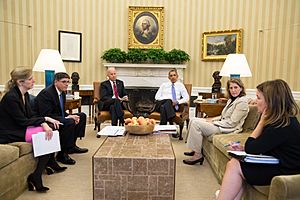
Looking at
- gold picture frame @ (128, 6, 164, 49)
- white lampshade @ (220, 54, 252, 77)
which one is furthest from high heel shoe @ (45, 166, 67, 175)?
gold picture frame @ (128, 6, 164, 49)

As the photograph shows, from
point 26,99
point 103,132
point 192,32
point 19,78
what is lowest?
point 103,132

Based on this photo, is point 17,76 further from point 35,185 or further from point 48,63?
point 48,63

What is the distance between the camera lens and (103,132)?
3166mm

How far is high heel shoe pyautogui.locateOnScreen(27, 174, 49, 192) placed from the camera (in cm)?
275

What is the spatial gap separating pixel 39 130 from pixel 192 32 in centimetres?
490

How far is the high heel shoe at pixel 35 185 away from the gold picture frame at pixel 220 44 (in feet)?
16.5

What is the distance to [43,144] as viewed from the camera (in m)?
2.82

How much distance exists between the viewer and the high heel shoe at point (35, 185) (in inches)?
108

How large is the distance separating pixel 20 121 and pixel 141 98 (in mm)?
4339

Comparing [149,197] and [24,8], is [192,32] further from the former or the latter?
[149,197]

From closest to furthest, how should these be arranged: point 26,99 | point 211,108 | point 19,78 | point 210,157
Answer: point 19,78 → point 26,99 → point 210,157 → point 211,108

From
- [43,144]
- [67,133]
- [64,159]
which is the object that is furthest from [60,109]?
[43,144]

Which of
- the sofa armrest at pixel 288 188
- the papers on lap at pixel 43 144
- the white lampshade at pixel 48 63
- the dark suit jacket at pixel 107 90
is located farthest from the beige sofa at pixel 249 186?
the white lampshade at pixel 48 63

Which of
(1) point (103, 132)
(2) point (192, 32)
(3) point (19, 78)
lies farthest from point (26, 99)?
(2) point (192, 32)
